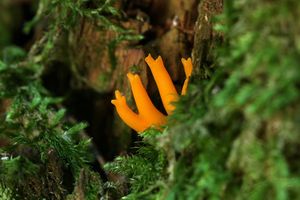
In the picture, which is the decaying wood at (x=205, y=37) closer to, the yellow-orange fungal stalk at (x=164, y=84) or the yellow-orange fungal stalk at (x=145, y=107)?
the yellow-orange fungal stalk at (x=164, y=84)

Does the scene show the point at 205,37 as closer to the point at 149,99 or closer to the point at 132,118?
the point at 149,99

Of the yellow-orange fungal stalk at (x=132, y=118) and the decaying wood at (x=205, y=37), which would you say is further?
the yellow-orange fungal stalk at (x=132, y=118)

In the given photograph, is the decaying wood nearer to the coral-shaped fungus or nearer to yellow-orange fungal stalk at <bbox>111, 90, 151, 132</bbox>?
the coral-shaped fungus

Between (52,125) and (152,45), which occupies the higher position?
(152,45)

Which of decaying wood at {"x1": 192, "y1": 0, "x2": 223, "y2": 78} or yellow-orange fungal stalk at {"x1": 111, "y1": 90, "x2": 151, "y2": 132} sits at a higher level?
decaying wood at {"x1": 192, "y1": 0, "x2": 223, "y2": 78}

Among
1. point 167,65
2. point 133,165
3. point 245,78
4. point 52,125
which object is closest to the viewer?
point 245,78

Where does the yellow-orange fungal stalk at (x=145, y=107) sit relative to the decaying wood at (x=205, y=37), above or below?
below

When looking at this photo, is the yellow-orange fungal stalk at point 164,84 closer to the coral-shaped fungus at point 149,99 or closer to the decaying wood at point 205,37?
the coral-shaped fungus at point 149,99

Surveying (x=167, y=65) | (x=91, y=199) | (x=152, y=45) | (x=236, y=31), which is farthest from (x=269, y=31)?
(x=152, y=45)

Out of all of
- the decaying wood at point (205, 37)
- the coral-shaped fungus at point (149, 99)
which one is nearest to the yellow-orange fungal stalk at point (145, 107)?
the coral-shaped fungus at point (149, 99)

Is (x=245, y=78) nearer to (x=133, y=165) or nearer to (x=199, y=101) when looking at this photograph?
(x=199, y=101)

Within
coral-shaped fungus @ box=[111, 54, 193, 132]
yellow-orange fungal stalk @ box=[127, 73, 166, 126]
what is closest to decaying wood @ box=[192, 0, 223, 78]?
coral-shaped fungus @ box=[111, 54, 193, 132]
